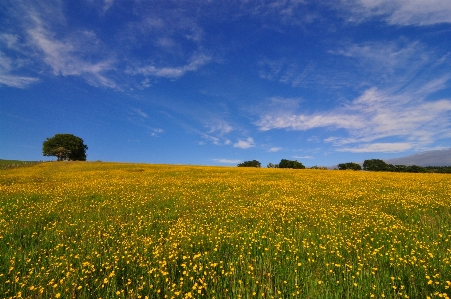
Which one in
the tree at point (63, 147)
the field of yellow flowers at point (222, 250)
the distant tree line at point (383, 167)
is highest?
the tree at point (63, 147)

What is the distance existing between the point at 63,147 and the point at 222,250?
109m

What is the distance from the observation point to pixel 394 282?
18.8 feet

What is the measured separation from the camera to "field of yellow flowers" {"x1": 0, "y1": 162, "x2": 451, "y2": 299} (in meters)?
5.50

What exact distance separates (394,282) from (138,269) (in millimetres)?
6189

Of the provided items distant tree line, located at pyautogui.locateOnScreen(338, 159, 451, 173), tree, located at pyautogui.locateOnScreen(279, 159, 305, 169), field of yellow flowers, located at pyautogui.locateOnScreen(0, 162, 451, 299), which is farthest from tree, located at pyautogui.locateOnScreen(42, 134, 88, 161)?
distant tree line, located at pyautogui.locateOnScreen(338, 159, 451, 173)

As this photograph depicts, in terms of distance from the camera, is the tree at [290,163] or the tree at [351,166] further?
the tree at [290,163]

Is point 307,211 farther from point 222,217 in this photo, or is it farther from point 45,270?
point 45,270

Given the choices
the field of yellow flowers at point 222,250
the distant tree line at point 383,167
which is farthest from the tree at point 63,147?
the distant tree line at point 383,167

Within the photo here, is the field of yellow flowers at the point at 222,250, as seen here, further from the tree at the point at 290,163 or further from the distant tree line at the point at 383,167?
the tree at the point at 290,163

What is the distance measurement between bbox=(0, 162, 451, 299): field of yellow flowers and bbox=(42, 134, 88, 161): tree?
309 ft

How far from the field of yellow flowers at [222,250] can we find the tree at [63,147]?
309 feet

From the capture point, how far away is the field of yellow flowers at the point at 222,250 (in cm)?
550

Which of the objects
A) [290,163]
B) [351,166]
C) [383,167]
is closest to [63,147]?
[290,163]

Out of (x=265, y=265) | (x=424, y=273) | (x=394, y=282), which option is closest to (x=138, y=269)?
(x=265, y=265)
